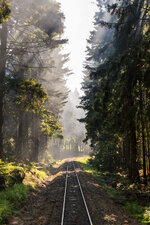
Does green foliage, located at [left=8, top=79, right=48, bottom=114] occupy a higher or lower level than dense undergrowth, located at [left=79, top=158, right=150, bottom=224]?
higher

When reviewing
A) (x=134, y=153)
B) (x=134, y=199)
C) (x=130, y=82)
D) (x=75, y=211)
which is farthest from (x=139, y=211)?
(x=130, y=82)

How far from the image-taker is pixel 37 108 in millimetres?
13359

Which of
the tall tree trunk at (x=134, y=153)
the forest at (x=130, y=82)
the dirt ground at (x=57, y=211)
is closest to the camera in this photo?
the dirt ground at (x=57, y=211)

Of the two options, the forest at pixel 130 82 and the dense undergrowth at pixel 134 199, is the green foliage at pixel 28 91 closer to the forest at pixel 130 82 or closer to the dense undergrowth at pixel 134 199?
the forest at pixel 130 82

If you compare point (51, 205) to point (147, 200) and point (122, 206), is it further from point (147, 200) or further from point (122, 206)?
point (147, 200)

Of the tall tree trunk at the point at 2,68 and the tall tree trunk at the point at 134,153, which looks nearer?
the tall tree trunk at the point at 2,68

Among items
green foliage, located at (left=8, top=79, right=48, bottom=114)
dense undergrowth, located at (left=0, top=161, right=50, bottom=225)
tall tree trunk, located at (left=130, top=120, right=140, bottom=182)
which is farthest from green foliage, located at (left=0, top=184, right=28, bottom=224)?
tall tree trunk, located at (left=130, top=120, right=140, bottom=182)

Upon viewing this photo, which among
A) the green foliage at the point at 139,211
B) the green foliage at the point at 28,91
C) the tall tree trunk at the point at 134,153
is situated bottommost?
the green foliage at the point at 139,211

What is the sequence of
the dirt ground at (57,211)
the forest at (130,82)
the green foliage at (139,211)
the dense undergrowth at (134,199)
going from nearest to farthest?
the dirt ground at (57,211) < the green foliage at (139,211) < the dense undergrowth at (134,199) < the forest at (130,82)

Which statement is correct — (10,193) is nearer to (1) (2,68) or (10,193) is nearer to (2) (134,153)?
(1) (2,68)

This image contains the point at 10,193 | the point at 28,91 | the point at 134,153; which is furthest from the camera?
the point at 134,153

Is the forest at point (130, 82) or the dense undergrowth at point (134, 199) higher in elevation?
the forest at point (130, 82)

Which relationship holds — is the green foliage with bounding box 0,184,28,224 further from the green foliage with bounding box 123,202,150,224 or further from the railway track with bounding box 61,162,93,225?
the green foliage with bounding box 123,202,150,224

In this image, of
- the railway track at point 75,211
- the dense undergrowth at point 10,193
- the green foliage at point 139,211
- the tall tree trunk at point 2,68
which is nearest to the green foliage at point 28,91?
the tall tree trunk at point 2,68
